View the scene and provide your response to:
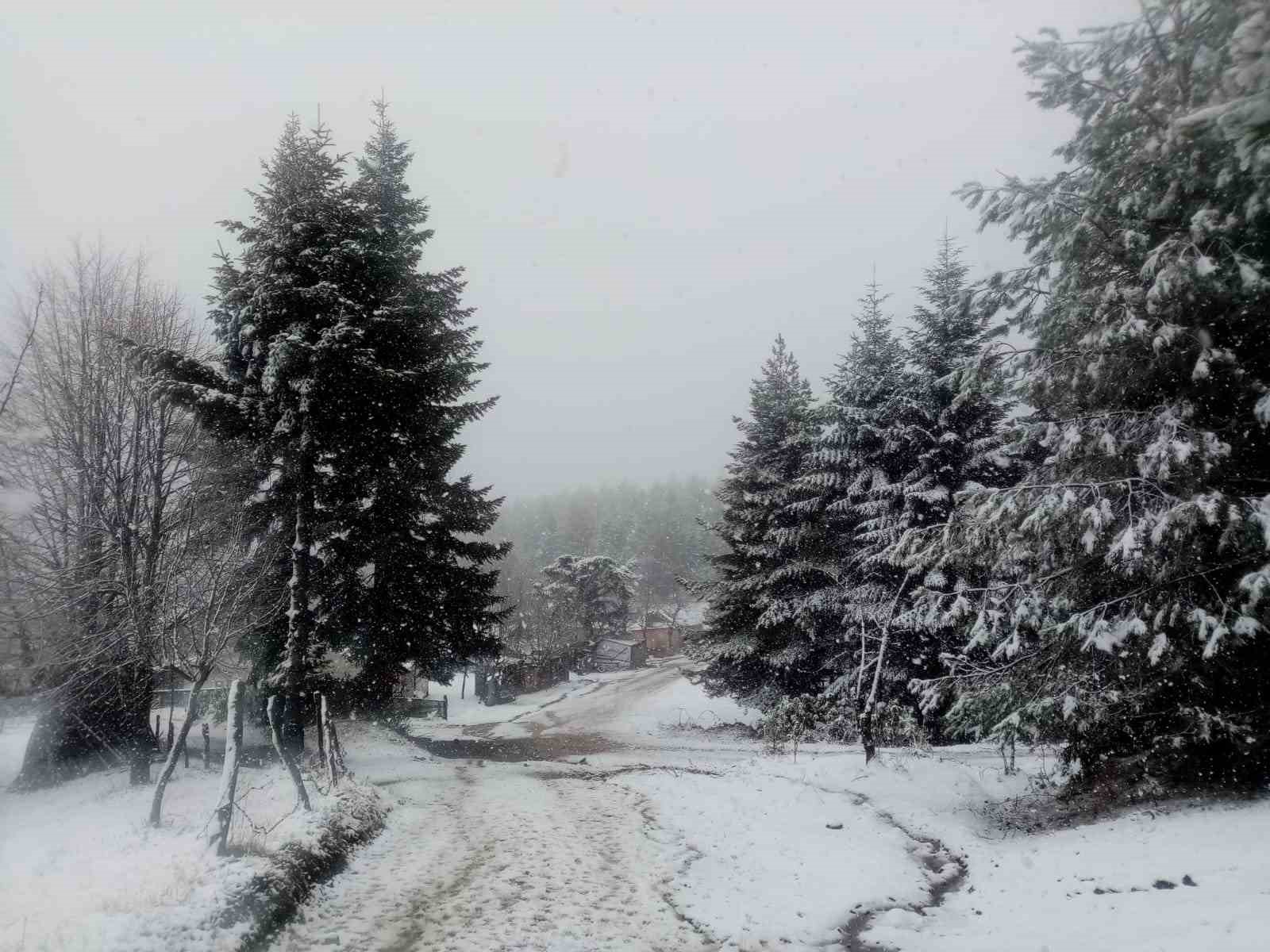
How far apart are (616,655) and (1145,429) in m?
49.7

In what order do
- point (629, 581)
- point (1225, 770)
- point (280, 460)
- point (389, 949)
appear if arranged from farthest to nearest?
point (629, 581) < point (280, 460) < point (1225, 770) < point (389, 949)

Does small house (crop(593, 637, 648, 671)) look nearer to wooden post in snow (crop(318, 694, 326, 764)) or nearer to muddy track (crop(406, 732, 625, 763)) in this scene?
muddy track (crop(406, 732, 625, 763))

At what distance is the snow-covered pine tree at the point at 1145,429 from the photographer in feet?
24.1

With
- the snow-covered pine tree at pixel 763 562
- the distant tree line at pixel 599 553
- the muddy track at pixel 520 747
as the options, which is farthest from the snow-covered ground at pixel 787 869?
the distant tree line at pixel 599 553

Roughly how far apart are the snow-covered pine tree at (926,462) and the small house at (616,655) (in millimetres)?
35627

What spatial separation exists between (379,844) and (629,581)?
50974 mm

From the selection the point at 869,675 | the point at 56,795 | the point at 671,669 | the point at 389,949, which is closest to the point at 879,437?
the point at 869,675

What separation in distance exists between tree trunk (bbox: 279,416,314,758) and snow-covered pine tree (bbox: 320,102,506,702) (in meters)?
1.22

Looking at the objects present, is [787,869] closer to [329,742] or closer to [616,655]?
[329,742]

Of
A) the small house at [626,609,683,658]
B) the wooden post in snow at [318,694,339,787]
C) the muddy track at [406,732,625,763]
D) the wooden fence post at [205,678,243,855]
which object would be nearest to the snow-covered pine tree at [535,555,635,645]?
the small house at [626,609,683,658]

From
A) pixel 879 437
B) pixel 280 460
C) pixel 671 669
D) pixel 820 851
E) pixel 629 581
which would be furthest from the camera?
pixel 629 581

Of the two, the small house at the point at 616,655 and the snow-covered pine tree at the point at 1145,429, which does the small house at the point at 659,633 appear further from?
the snow-covered pine tree at the point at 1145,429

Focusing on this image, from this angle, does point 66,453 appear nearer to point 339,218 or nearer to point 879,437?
point 339,218

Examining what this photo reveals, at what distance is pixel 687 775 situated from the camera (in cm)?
1593
